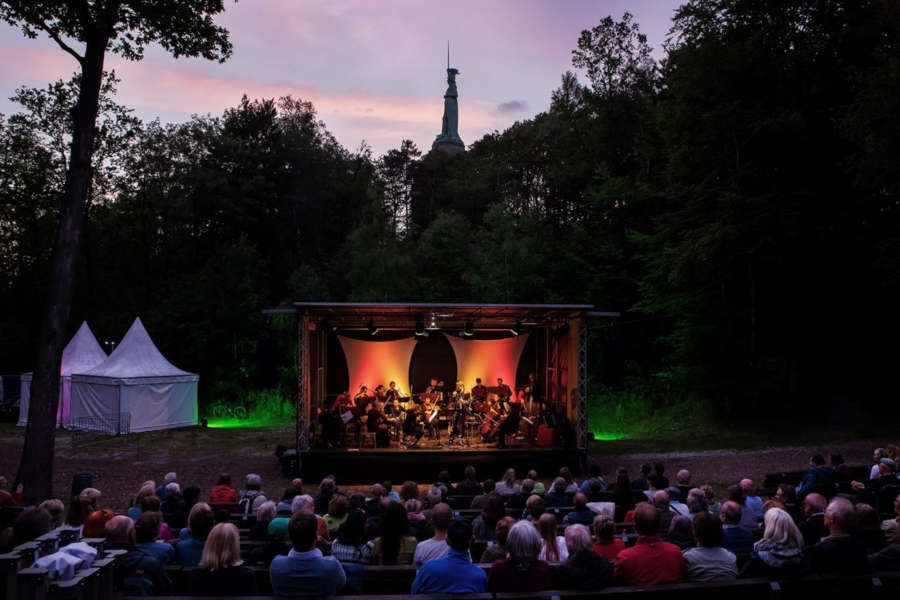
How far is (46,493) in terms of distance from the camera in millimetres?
9516

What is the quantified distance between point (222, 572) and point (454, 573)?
122cm

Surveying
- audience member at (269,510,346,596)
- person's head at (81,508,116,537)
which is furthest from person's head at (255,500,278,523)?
audience member at (269,510,346,596)

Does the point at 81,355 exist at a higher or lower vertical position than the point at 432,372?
higher

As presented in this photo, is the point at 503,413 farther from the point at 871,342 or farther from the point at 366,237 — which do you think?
the point at 366,237

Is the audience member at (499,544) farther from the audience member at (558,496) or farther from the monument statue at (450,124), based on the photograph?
the monument statue at (450,124)

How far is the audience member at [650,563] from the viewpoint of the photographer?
142 inches

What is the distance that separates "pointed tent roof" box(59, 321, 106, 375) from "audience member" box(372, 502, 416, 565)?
65.0ft

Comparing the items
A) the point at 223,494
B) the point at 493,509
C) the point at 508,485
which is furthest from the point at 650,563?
the point at 223,494

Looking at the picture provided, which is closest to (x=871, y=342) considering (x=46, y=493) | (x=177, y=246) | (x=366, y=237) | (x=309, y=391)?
(x=309, y=391)

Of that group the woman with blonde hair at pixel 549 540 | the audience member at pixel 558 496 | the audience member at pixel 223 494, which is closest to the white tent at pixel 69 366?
the audience member at pixel 223 494

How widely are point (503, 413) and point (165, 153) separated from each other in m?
26.5

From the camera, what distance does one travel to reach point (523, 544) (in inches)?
138

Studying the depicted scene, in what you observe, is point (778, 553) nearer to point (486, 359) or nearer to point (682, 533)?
point (682, 533)

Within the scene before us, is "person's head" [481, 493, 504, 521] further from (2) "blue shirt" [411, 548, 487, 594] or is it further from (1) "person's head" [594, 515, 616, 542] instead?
(2) "blue shirt" [411, 548, 487, 594]
